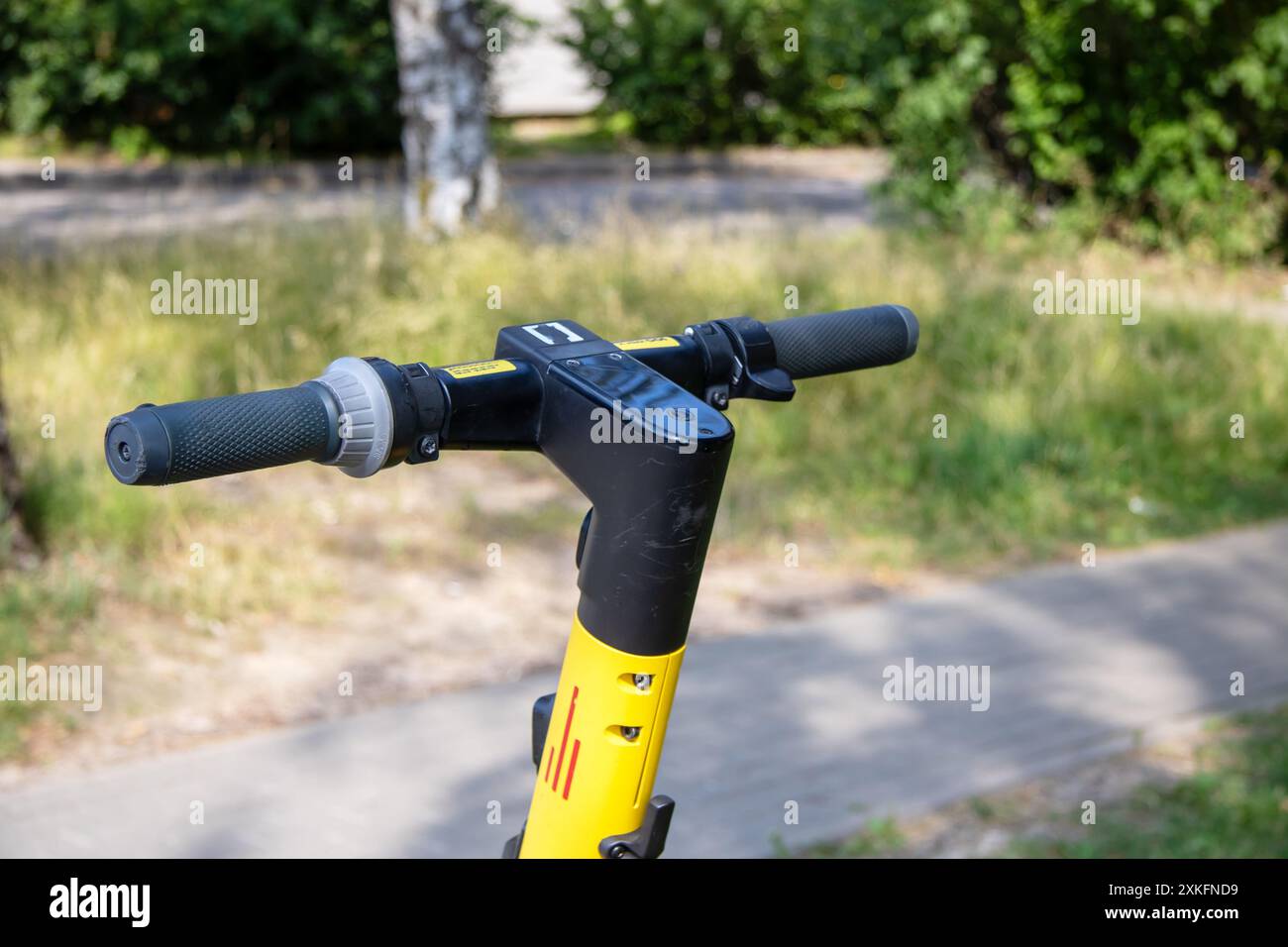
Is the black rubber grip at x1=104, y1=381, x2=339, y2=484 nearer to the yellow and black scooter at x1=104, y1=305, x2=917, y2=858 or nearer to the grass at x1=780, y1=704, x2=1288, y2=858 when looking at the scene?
the yellow and black scooter at x1=104, y1=305, x2=917, y2=858

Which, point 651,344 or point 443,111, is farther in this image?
point 443,111

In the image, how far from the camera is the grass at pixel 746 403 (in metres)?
5.73

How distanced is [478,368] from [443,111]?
7851 millimetres

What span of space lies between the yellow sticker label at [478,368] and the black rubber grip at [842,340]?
46 centimetres

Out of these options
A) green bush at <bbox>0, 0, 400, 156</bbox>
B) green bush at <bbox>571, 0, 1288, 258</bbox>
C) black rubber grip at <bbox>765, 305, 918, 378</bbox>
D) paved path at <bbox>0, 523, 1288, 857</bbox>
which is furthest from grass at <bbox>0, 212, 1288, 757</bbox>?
green bush at <bbox>0, 0, 400, 156</bbox>

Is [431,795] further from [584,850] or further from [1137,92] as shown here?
[1137,92]

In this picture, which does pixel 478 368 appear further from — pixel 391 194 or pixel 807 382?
pixel 391 194

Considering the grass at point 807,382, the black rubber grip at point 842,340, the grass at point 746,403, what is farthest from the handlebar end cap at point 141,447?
the grass at point 807,382

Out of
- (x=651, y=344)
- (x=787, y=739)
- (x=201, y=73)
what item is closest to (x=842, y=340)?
(x=651, y=344)

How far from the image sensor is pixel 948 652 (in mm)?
5129

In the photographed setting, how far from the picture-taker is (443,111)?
8.98 meters

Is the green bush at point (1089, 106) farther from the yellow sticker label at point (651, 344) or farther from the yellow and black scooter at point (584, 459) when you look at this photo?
the yellow and black scooter at point (584, 459)

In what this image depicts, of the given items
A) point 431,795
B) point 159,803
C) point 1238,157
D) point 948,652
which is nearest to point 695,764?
point 431,795

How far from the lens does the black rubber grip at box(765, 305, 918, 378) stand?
193cm
